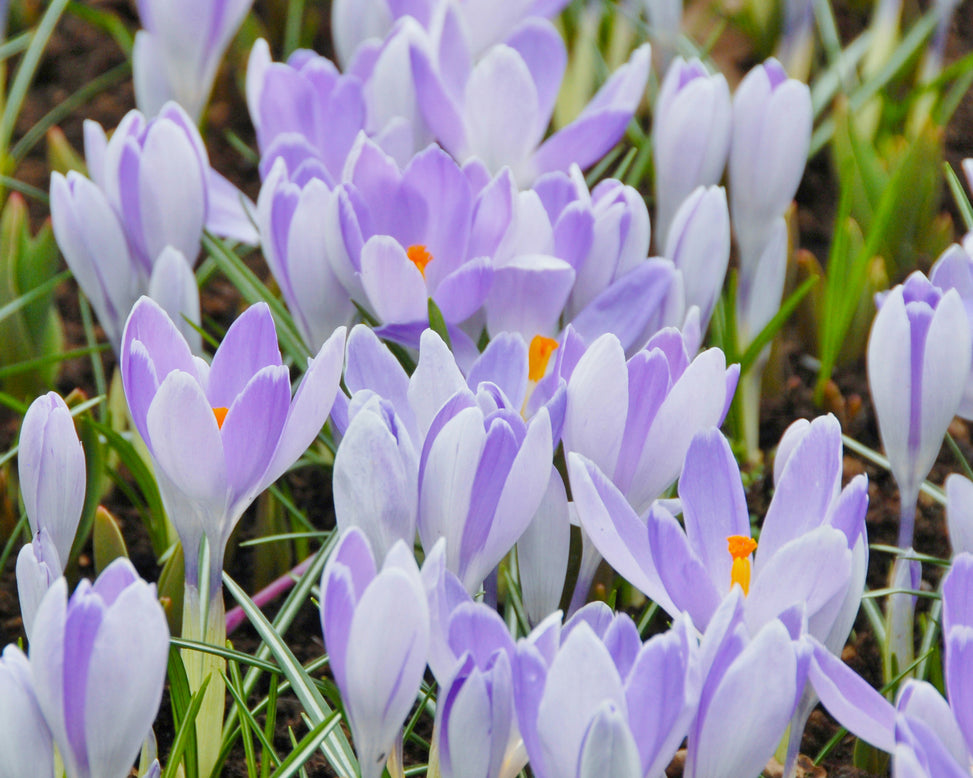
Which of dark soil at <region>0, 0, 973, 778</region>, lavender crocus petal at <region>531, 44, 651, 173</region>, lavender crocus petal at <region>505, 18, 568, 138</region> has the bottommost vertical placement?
dark soil at <region>0, 0, 973, 778</region>

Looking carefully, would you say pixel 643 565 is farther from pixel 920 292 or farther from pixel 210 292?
pixel 210 292

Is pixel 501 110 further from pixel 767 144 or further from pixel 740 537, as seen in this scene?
pixel 740 537

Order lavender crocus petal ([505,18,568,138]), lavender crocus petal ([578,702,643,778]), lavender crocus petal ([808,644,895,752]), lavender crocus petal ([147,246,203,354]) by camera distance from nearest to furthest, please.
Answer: lavender crocus petal ([578,702,643,778]), lavender crocus petal ([808,644,895,752]), lavender crocus petal ([147,246,203,354]), lavender crocus petal ([505,18,568,138])

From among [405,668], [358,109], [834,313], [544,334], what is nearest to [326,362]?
[405,668]

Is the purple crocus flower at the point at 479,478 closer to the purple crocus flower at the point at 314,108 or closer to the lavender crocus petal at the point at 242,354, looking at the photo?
the lavender crocus petal at the point at 242,354

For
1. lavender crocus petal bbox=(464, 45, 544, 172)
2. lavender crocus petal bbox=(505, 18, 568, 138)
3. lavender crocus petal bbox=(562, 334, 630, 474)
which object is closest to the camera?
lavender crocus petal bbox=(562, 334, 630, 474)

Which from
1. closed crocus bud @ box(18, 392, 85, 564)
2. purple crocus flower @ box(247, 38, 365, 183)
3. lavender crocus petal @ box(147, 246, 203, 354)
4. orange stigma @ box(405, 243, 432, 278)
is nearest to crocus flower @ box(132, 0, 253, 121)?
purple crocus flower @ box(247, 38, 365, 183)

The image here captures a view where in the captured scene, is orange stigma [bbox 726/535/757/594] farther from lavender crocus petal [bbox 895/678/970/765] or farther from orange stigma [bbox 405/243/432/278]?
orange stigma [bbox 405/243/432/278]

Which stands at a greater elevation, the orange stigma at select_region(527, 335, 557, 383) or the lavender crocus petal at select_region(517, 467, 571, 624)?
the orange stigma at select_region(527, 335, 557, 383)
